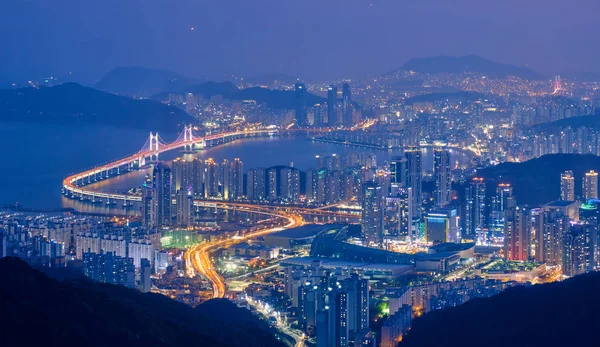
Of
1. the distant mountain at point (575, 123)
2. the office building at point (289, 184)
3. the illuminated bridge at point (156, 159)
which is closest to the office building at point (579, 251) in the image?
the illuminated bridge at point (156, 159)

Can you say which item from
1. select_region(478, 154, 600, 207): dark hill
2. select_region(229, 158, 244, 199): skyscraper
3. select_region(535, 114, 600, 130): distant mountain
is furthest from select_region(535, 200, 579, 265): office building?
select_region(535, 114, 600, 130): distant mountain

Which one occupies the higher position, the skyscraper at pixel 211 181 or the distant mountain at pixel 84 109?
the distant mountain at pixel 84 109

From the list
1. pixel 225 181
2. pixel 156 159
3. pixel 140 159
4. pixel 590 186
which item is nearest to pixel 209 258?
pixel 225 181

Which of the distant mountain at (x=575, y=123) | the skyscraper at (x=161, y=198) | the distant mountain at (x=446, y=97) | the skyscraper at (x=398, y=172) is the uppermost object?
the distant mountain at (x=446, y=97)

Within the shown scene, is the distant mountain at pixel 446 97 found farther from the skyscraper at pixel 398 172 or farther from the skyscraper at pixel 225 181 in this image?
the skyscraper at pixel 398 172

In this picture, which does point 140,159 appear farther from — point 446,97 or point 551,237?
point 446,97

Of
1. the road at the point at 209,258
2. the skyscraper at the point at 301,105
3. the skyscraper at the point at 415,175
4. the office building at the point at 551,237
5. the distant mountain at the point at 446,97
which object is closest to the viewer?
the road at the point at 209,258
